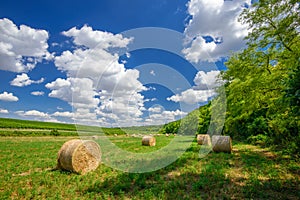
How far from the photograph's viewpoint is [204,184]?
629 cm

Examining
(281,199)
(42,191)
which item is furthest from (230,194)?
(42,191)

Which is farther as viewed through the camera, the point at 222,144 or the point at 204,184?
the point at 222,144

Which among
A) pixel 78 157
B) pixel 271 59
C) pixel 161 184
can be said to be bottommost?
pixel 161 184

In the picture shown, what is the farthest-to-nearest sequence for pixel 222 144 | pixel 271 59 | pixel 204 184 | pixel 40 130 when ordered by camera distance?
pixel 40 130
pixel 222 144
pixel 271 59
pixel 204 184

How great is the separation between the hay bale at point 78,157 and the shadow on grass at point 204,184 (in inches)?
62.2

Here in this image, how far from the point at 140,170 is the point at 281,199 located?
4956 mm

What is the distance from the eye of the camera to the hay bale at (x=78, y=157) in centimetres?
791

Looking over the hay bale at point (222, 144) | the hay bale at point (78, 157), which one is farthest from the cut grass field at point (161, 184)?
the hay bale at point (222, 144)

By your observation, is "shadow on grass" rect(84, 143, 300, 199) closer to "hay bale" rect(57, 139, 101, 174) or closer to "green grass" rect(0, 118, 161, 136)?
"hay bale" rect(57, 139, 101, 174)

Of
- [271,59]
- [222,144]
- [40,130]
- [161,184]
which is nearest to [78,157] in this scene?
[161,184]

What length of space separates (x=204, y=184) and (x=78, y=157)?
5053mm

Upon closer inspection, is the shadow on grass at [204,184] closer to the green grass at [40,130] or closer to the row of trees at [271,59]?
the row of trees at [271,59]

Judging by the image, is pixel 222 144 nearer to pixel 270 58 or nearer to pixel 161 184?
pixel 270 58

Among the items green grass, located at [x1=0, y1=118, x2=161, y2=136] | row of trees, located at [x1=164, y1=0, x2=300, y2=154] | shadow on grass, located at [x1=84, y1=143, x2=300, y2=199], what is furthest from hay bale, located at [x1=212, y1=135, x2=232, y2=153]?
green grass, located at [x1=0, y1=118, x2=161, y2=136]
